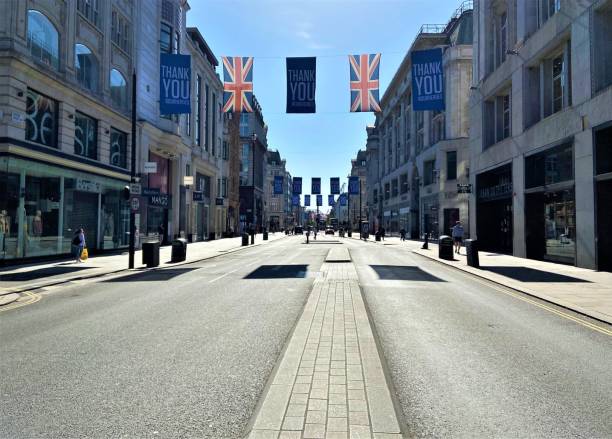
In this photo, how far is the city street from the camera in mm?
3873

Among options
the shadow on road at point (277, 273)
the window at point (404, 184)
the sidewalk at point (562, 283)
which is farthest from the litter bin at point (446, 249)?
the window at point (404, 184)

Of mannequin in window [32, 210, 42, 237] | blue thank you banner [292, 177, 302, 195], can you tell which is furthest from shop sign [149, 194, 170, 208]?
blue thank you banner [292, 177, 302, 195]

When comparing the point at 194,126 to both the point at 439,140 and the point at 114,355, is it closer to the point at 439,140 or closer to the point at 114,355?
the point at 439,140

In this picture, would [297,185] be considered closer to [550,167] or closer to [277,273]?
[550,167]

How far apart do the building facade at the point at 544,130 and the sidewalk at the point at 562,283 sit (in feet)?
6.32

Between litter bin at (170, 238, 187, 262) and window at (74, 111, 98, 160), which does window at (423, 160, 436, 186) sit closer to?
litter bin at (170, 238, 187, 262)

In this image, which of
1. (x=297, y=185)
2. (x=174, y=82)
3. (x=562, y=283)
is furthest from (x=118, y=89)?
(x=297, y=185)

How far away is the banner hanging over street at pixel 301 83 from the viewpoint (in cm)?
1994

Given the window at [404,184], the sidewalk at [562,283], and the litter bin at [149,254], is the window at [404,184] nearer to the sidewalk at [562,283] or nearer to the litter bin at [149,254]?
the sidewalk at [562,283]

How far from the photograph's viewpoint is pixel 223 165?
205 feet

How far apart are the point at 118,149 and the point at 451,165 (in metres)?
33.4

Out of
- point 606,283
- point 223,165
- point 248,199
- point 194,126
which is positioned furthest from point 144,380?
point 248,199

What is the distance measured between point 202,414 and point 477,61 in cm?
3274

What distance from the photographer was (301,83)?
1995cm
